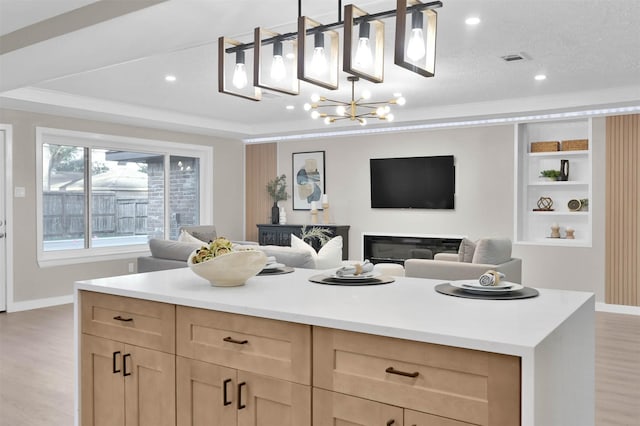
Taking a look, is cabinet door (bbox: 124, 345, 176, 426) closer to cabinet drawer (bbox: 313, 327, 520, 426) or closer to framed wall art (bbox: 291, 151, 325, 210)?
cabinet drawer (bbox: 313, 327, 520, 426)

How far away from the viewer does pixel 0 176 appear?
6.12 meters

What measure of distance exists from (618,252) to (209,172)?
6106 mm

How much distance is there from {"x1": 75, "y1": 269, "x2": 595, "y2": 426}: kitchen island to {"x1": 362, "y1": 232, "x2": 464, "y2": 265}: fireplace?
5.25 meters

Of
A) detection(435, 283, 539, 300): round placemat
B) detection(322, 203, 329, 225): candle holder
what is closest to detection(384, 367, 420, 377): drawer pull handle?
detection(435, 283, 539, 300): round placemat

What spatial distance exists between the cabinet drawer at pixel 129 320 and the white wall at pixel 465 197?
583 centimetres

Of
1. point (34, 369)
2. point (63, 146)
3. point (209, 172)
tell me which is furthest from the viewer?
point (209, 172)

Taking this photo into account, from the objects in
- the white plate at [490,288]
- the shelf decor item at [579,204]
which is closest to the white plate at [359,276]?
the white plate at [490,288]

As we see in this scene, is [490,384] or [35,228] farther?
[35,228]

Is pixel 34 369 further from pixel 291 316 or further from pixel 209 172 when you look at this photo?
pixel 209 172

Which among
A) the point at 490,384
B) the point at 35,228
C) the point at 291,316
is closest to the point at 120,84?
the point at 35,228

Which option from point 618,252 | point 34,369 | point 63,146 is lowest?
point 34,369

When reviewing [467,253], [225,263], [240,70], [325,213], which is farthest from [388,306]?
[325,213]

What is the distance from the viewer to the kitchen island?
1373mm

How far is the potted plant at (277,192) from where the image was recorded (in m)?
8.93
